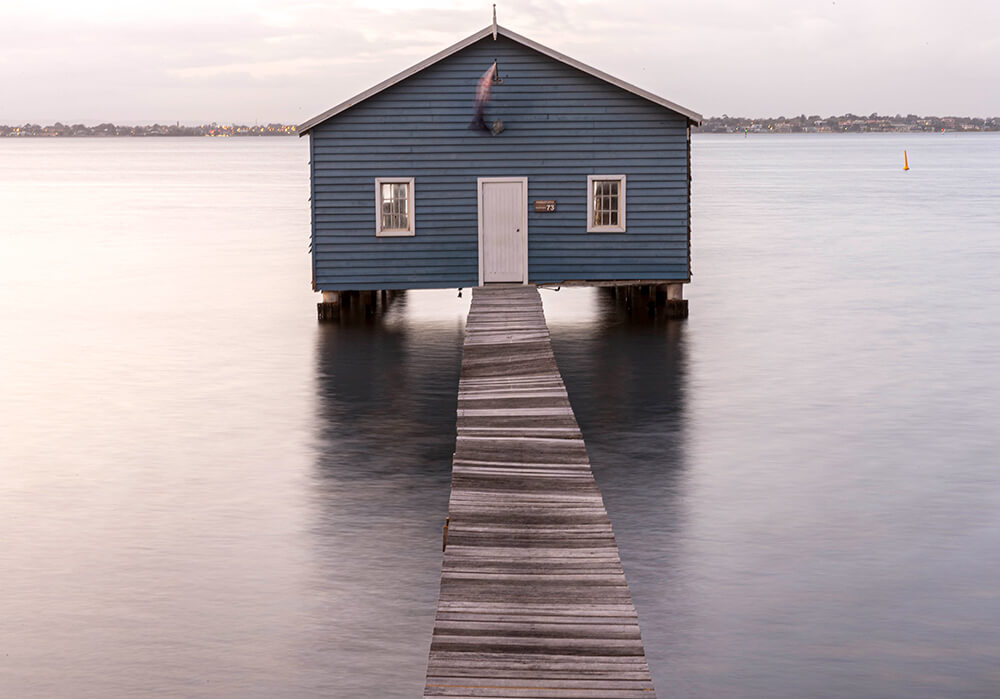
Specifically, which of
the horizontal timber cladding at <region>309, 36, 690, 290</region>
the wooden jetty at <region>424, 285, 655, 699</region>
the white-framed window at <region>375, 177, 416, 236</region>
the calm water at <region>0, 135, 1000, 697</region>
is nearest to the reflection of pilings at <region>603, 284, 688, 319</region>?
the calm water at <region>0, 135, 1000, 697</region>

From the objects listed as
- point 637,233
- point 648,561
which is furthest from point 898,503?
point 637,233

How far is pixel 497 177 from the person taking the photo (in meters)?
29.4

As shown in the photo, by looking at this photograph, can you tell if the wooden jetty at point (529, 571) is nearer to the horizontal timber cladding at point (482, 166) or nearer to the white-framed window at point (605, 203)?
the horizontal timber cladding at point (482, 166)

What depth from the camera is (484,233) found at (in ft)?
96.8

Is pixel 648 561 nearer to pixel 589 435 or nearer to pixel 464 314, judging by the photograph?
pixel 589 435

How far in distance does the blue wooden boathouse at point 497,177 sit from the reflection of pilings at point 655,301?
1.92 m

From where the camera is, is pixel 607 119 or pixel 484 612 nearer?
→ pixel 484 612

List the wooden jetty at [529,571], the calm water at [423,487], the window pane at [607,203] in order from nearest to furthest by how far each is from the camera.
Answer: the wooden jetty at [529,571] < the calm water at [423,487] < the window pane at [607,203]

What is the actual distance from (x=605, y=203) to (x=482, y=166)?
9.29 feet

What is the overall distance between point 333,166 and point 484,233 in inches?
142

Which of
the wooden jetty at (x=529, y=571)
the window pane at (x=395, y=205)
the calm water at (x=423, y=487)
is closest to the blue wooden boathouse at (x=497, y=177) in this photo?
the window pane at (x=395, y=205)

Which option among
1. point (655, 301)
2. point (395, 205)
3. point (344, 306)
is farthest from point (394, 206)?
point (655, 301)

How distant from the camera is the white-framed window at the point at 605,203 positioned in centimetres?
2955

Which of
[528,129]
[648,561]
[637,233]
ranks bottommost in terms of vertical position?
[648,561]
